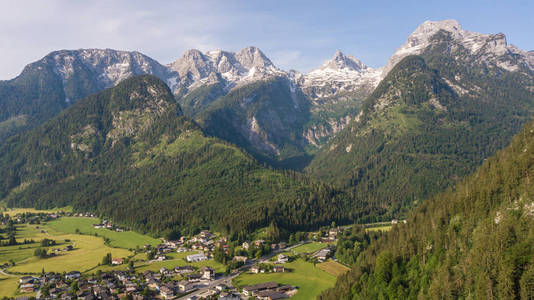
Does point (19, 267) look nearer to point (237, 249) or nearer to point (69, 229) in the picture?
point (69, 229)

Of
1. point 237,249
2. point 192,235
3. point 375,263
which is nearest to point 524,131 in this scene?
point 375,263

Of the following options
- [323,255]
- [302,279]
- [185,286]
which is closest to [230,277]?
[185,286]

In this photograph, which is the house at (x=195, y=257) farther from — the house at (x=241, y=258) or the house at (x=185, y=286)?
the house at (x=185, y=286)

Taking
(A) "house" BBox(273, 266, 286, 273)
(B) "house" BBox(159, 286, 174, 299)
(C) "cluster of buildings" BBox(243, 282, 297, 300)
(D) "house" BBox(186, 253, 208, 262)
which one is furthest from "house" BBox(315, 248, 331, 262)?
(B) "house" BBox(159, 286, 174, 299)

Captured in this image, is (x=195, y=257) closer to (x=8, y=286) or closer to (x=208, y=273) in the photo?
(x=208, y=273)

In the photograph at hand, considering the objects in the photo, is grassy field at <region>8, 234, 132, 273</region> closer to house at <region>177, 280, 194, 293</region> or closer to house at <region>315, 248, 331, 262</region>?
house at <region>177, 280, 194, 293</region>
